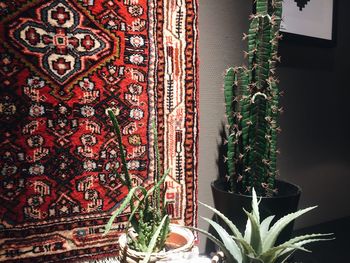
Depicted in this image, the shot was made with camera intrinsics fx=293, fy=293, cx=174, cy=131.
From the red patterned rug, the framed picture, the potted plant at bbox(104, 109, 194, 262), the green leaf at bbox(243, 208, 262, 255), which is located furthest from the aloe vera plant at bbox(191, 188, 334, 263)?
the framed picture

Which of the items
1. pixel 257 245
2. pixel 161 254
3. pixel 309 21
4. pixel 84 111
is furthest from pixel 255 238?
pixel 309 21

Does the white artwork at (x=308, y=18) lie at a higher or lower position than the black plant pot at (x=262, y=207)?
higher

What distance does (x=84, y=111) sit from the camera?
960 mm

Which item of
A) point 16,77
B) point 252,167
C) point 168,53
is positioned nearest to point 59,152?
point 16,77

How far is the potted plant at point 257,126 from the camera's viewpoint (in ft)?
3.21

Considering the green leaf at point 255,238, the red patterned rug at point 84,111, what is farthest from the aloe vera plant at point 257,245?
the red patterned rug at point 84,111

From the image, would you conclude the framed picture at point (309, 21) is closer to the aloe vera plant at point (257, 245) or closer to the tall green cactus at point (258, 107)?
the tall green cactus at point (258, 107)

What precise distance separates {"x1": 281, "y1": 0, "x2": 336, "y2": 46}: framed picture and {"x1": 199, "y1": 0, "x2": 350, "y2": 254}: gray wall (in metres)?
0.05

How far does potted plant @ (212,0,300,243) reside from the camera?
0.98 m

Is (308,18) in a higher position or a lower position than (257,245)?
higher

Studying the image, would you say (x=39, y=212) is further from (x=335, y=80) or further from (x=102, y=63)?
(x=335, y=80)

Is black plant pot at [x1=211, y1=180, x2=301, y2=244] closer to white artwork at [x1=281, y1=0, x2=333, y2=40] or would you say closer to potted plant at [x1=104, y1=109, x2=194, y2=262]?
potted plant at [x1=104, y1=109, x2=194, y2=262]

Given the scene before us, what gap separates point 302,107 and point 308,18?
1.43 feet

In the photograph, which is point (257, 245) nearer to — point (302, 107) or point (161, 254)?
point (161, 254)
